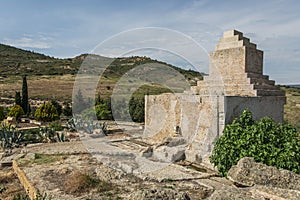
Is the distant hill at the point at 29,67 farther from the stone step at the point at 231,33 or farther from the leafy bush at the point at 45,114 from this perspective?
the stone step at the point at 231,33

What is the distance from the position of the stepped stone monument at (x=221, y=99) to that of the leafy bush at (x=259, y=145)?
1.08 meters

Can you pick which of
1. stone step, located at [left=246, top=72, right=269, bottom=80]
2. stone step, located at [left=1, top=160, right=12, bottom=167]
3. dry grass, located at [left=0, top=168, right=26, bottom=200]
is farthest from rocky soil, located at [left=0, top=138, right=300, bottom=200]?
stone step, located at [left=246, top=72, right=269, bottom=80]

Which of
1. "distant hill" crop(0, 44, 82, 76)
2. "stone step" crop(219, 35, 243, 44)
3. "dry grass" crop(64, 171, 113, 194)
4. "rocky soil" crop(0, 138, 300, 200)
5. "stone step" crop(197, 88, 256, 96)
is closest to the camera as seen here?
"rocky soil" crop(0, 138, 300, 200)

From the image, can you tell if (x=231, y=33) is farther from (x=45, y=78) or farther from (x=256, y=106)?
(x=45, y=78)

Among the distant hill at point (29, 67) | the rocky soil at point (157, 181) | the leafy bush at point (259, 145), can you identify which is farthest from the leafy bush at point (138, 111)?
the distant hill at point (29, 67)

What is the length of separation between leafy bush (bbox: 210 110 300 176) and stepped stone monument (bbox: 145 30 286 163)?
42.6 inches

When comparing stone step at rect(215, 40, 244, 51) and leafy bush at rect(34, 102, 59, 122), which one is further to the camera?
leafy bush at rect(34, 102, 59, 122)

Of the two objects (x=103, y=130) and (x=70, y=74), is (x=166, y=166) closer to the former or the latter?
(x=103, y=130)

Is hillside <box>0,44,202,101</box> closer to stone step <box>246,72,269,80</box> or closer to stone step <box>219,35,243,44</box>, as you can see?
stone step <box>219,35,243,44</box>

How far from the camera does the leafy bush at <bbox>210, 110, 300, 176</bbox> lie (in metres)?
7.34

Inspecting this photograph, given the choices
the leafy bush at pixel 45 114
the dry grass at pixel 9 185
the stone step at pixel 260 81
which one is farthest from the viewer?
the leafy bush at pixel 45 114

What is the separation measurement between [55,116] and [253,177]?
61.7 ft

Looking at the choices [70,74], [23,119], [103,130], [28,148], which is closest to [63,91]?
[70,74]

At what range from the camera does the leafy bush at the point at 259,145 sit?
7.34 meters
